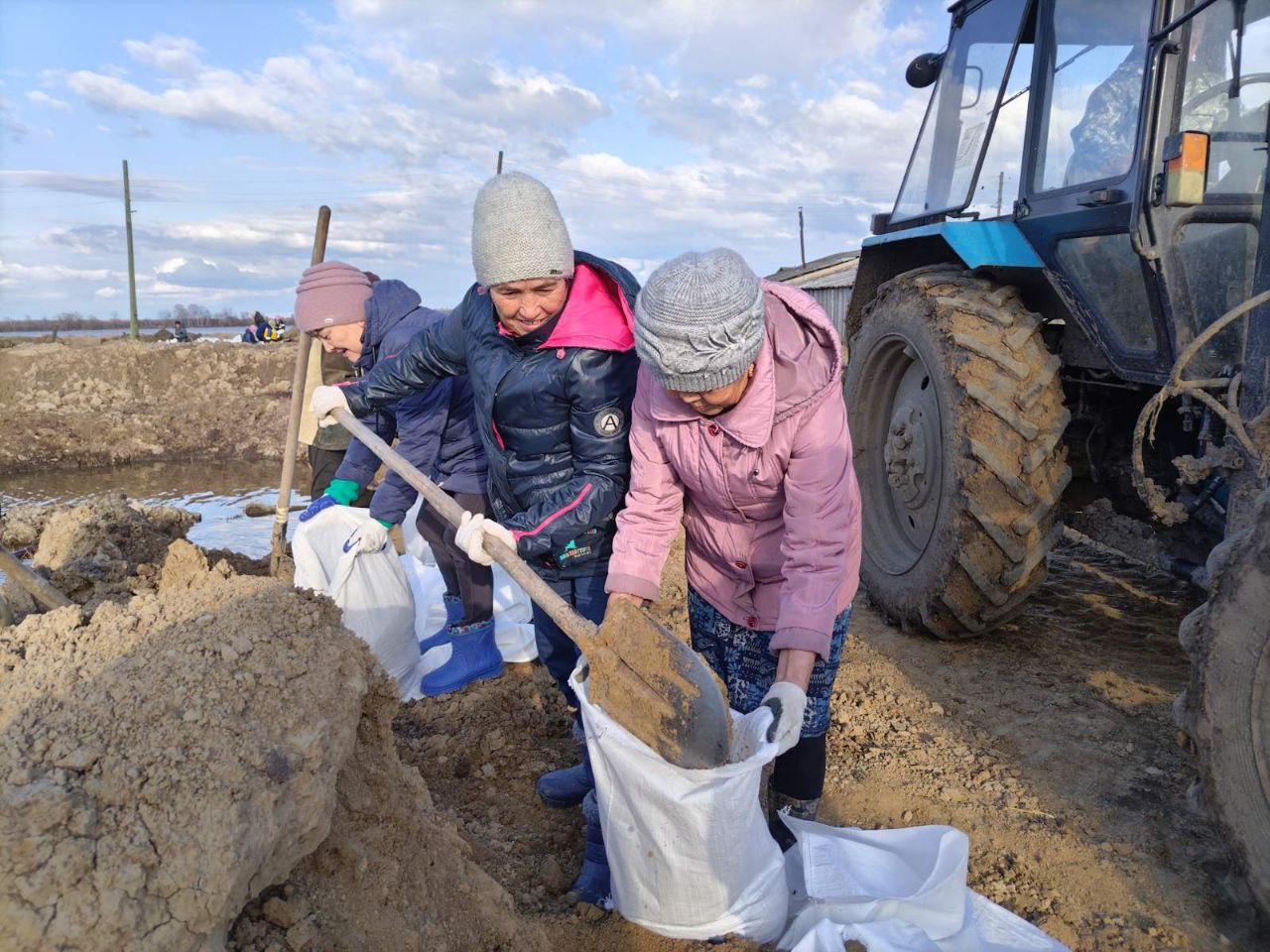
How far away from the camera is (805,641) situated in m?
1.90

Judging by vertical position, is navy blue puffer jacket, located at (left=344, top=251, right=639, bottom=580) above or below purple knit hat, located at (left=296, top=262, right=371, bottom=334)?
below

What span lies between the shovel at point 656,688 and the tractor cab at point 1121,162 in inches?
75.9

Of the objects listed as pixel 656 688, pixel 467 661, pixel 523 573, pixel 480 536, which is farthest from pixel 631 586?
pixel 467 661

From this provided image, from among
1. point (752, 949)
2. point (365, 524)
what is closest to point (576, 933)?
point (752, 949)

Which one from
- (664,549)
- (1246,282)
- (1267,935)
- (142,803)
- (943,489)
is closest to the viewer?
(142,803)

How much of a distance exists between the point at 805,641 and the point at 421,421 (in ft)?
6.97

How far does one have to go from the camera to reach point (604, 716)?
179 centimetres

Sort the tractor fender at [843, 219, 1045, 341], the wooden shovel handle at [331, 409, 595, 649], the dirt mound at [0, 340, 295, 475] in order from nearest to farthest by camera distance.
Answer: the wooden shovel handle at [331, 409, 595, 649] < the tractor fender at [843, 219, 1045, 341] < the dirt mound at [0, 340, 295, 475]

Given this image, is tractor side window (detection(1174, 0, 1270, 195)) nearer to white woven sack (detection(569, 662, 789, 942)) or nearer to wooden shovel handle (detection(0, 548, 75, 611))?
white woven sack (detection(569, 662, 789, 942))

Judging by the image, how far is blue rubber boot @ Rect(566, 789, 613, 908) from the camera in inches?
84.9

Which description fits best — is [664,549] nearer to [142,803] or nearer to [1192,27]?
[142,803]

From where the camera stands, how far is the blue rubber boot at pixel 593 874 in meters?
2.16

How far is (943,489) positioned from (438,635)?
2338 mm

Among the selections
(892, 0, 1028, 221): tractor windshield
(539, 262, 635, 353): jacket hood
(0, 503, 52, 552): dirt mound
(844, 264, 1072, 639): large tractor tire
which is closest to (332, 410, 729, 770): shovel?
(539, 262, 635, 353): jacket hood
